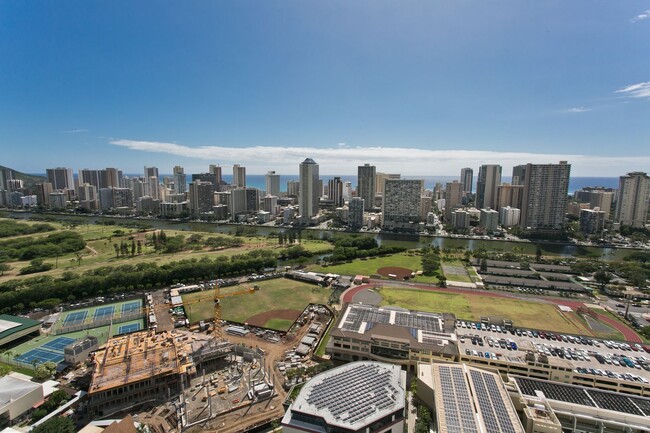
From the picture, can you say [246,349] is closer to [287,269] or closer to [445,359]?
[445,359]

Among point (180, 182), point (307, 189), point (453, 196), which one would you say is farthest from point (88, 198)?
point (453, 196)

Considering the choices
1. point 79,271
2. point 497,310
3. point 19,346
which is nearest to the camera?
point 19,346

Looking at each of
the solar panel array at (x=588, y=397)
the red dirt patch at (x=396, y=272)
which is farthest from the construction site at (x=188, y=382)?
the red dirt patch at (x=396, y=272)

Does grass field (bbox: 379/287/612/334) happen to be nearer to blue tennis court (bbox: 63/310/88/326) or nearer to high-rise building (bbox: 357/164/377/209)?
blue tennis court (bbox: 63/310/88/326)

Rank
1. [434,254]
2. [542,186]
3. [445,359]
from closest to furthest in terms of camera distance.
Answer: [445,359] → [434,254] → [542,186]

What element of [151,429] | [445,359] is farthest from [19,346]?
[445,359]

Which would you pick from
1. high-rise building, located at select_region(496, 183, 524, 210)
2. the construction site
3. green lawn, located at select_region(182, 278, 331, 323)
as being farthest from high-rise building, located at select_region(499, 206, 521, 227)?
the construction site

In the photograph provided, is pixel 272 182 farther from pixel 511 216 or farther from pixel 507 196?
pixel 511 216
